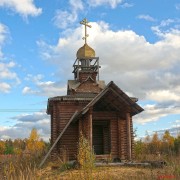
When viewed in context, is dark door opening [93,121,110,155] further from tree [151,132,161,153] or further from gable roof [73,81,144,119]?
tree [151,132,161,153]

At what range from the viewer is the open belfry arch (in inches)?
760

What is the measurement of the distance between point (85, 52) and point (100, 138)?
7.11 meters

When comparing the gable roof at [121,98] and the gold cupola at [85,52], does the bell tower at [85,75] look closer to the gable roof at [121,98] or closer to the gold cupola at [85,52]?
the gold cupola at [85,52]

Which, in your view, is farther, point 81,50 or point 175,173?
point 81,50

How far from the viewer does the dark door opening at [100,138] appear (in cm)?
2217

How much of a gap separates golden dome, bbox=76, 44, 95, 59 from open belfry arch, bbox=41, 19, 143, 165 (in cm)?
143

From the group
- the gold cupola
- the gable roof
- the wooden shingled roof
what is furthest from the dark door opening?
A: the gold cupola

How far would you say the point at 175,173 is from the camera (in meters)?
9.70

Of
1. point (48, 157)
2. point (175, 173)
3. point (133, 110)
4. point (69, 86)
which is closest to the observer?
point (175, 173)

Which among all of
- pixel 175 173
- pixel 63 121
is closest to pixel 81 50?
pixel 63 121

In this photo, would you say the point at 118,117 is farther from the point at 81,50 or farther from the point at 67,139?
the point at 81,50

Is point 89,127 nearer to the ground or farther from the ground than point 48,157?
farther from the ground

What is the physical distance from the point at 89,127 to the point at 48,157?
15.3 feet

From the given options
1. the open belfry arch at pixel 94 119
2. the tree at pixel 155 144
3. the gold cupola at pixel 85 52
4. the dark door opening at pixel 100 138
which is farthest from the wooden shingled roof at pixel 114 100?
the tree at pixel 155 144
